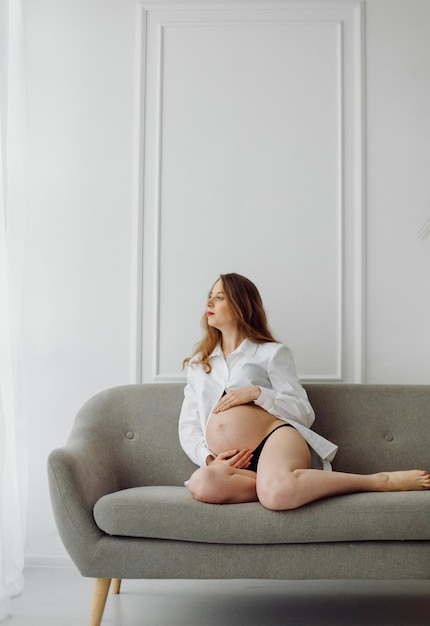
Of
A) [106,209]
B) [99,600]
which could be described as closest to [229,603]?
[99,600]

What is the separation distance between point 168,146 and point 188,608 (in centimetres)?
196

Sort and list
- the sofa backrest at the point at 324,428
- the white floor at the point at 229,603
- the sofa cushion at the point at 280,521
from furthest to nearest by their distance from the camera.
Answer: the sofa backrest at the point at 324,428, the white floor at the point at 229,603, the sofa cushion at the point at 280,521

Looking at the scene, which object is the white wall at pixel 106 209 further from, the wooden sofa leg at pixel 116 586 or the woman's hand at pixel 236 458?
the woman's hand at pixel 236 458

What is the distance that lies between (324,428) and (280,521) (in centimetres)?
69

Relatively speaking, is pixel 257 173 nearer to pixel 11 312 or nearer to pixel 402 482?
pixel 11 312

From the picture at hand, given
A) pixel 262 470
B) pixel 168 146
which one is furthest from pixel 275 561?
pixel 168 146

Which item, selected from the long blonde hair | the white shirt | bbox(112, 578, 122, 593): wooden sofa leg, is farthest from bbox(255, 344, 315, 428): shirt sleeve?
bbox(112, 578, 122, 593): wooden sofa leg

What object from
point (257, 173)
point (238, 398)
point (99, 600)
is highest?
point (257, 173)

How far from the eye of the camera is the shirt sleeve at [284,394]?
A: 8.18 ft

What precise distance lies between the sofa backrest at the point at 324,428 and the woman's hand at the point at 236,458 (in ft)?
0.98

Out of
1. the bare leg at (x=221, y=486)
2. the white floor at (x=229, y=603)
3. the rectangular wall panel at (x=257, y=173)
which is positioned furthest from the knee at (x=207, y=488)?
the rectangular wall panel at (x=257, y=173)

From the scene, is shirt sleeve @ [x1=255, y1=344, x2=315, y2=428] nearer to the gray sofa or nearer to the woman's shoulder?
the woman's shoulder

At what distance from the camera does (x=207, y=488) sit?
213 centimetres

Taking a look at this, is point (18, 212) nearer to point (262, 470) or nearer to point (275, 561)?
point (262, 470)
